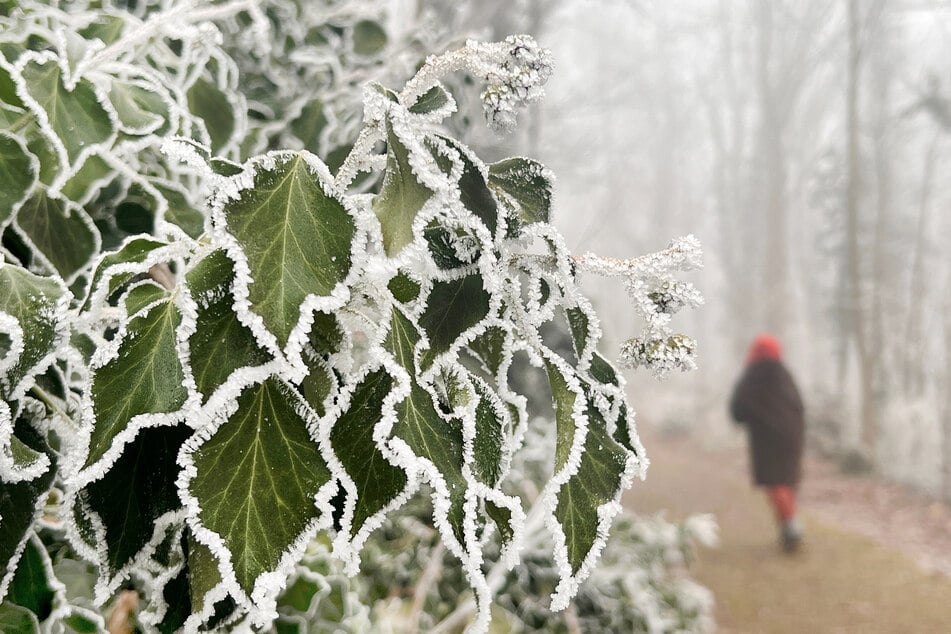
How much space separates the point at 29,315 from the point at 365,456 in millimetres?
166

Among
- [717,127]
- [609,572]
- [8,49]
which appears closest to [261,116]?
[8,49]

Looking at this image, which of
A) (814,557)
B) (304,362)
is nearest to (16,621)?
(304,362)

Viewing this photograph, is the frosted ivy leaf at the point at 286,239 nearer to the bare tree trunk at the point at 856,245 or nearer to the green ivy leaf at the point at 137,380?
the green ivy leaf at the point at 137,380

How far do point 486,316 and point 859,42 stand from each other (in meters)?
3.74

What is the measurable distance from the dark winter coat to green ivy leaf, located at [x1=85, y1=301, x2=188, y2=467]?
2674mm

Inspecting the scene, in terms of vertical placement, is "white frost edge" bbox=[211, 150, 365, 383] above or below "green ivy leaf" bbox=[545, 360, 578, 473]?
above

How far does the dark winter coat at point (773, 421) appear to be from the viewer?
8.66 ft

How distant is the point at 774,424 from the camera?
2.64 meters

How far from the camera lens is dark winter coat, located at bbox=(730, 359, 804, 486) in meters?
2.64

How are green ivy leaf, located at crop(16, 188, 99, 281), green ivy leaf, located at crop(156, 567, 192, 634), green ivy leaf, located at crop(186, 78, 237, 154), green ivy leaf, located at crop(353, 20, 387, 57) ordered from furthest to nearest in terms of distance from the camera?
green ivy leaf, located at crop(353, 20, 387, 57), green ivy leaf, located at crop(186, 78, 237, 154), green ivy leaf, located at crop(16, 188, 99, 281), green ivy leaf, located at crop(156, 567, 192, 634)

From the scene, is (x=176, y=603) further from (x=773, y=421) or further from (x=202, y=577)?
(x=773, y=421)

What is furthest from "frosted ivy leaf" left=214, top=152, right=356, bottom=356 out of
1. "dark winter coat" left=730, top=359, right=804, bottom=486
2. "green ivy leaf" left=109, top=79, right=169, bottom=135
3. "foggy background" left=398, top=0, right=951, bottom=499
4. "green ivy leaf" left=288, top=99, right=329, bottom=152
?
"dark winter coat" left=730, top=359, right=804, bottom=486

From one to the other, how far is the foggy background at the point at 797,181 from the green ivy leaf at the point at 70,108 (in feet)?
7.67

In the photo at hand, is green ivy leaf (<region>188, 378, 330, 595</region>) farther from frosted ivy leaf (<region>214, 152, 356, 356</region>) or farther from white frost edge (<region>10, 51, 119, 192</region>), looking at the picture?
white frost edge (<region>10, 51, 119, 192</region>)
